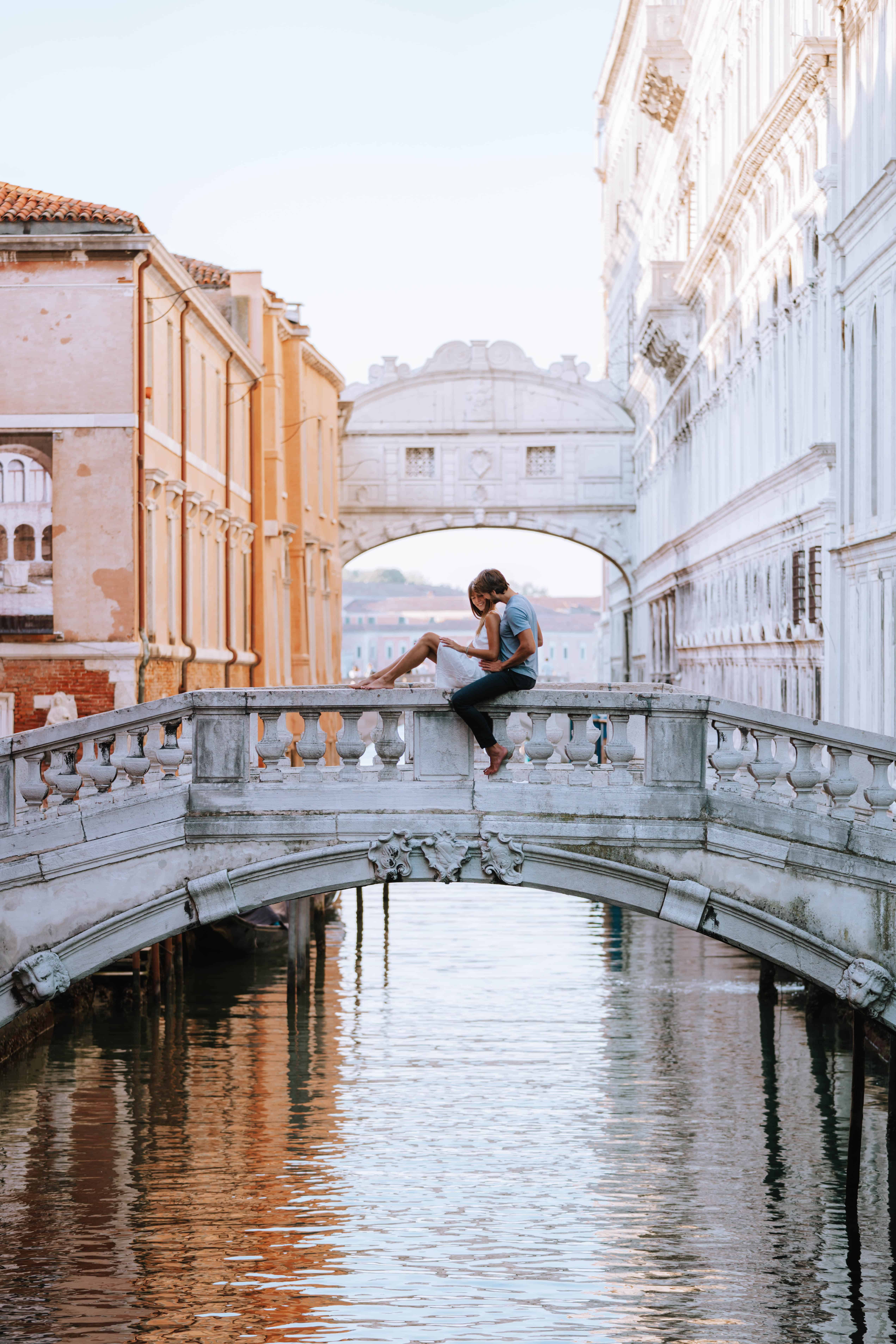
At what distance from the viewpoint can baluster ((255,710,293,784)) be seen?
38.4 ft

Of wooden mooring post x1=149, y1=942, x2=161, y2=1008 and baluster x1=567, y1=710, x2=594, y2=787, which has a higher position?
baluster x1=567, y1=710, x2=594, y2=787

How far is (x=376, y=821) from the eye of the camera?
465 inches

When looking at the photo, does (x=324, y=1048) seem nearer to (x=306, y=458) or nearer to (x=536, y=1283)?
(x=536, y=1283)

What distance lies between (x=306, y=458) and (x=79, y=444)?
58.2 ft

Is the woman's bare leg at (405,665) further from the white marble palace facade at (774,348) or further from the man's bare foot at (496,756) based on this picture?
the white marble palace facade at (774,348)

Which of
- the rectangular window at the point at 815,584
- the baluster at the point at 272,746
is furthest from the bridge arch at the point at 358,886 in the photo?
the rectangular window at the point at 815,584

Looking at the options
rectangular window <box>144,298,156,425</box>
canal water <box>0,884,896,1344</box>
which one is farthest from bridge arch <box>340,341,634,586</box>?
canal water <box>0,884,896,1344</box>

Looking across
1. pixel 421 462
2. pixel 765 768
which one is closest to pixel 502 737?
pixel 765 768

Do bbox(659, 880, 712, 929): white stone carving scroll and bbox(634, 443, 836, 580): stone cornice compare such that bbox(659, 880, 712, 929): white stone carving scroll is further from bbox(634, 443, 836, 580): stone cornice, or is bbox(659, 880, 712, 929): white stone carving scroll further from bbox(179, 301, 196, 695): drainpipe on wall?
bbox(179, 301, 196, 695): drainpipe on wall

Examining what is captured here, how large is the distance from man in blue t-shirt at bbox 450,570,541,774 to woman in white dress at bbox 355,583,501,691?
5 centimetres

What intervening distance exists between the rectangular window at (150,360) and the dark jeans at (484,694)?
11830 millimetres

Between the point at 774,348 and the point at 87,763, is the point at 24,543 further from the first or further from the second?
the point at 87,763

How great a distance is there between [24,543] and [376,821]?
36.3 ft

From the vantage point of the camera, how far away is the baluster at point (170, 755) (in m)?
11.8
